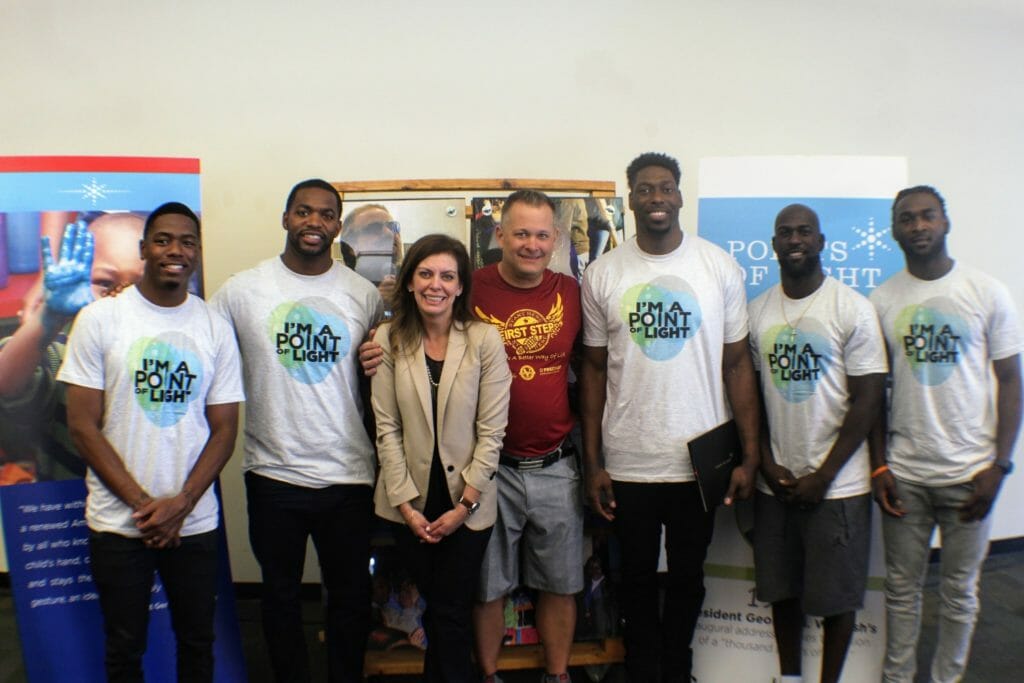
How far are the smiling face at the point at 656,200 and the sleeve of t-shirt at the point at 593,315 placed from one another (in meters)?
0.24

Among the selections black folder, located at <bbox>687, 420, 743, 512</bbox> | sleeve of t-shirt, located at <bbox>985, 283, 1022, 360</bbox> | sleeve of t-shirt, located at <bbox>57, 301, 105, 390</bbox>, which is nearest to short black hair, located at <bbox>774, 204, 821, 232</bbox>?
sleeve of t-shirt, located at <bbox>985, 283, 1022, 360</bbox>

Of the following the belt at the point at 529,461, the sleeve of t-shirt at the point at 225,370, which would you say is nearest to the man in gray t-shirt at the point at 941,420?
the belt at the point at 529,461

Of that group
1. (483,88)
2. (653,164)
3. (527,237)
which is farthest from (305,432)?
(483,88)

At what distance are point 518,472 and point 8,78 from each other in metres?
3.07

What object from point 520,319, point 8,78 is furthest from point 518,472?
point 8,78

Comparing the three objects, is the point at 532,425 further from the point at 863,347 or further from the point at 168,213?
the point at 168,213

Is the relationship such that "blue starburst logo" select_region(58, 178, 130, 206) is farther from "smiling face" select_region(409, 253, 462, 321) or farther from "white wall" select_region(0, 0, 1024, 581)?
"smiling face" select_region(409, 253, 462, 321)

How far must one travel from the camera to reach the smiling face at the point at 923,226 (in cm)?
216

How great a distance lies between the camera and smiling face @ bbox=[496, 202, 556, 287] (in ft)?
6.84

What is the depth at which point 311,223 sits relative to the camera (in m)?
2.10

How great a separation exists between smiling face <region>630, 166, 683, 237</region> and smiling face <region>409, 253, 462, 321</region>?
65cm

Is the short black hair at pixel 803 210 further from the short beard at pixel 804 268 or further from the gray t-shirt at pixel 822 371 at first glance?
the gray t-shirt at pixel 822 371

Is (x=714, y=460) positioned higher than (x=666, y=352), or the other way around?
(x=666, y=352)

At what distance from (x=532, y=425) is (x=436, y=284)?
1.84 feet
